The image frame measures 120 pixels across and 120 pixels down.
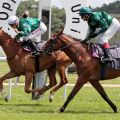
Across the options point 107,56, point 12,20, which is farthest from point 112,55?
point 12,20

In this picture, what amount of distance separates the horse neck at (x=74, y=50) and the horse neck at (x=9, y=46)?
2.00 metres

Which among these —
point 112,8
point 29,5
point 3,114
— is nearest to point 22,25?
point 3,114

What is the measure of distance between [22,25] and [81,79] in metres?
2.73

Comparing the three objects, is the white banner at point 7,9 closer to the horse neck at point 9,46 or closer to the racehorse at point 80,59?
the horse neck at point 9,46

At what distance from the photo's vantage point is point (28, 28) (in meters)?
14.7

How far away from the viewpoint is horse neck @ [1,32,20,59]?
1445cm

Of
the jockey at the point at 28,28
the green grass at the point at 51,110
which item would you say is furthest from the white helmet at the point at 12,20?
the green grass at the point at 51,110

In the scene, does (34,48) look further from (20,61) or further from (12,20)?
(12,20)

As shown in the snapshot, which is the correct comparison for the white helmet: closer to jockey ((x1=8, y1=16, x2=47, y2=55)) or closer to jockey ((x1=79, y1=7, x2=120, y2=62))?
jockey ((x1=8, y1=16, x2=47, y2=55))

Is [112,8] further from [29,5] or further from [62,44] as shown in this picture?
[62,44]

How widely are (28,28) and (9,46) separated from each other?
706mm

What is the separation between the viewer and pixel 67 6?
16203mm

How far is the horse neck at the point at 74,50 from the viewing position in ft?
42.3

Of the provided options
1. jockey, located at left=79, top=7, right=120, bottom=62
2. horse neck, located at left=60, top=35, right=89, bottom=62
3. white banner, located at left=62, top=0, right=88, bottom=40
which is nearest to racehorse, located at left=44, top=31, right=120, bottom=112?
horse neck, located at left=60, top=35, right=89, bottom=62
